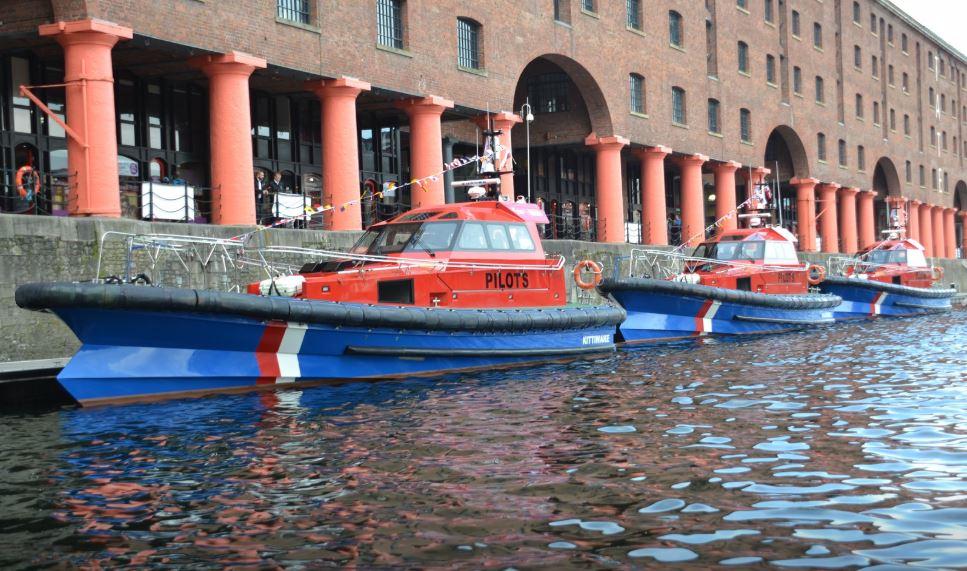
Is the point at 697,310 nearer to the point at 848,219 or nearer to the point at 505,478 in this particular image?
the point at 505,478

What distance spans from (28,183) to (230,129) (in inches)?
155

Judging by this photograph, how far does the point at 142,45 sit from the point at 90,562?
15.9 m

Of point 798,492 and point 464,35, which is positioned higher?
point 464,35

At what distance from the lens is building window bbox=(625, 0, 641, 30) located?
35.0m

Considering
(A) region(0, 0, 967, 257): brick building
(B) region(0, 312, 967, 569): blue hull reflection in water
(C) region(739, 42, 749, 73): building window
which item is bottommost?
(B) region(0, 312, 967, 569): blue hull reflection in water

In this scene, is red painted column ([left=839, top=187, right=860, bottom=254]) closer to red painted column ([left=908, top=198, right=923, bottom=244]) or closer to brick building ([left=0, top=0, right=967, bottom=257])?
brick building ([left=0, top=0, right=967, bottom=257])

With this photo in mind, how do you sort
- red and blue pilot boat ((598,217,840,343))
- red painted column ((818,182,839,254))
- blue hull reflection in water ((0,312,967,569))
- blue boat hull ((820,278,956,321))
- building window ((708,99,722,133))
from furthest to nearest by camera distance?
red painted column ((818,182,839,254)) → building window ((708,99,722,133)) → blue boat hull ((820,278,956,321)) → red and blue pilot boat ((598,217,840,343)) → blue hull reflection in water ((0,312,967,569))

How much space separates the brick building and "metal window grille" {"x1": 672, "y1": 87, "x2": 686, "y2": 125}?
91 millimetres

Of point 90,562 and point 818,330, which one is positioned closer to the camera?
point 90,562

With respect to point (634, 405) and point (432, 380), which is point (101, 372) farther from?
point (634, 405)

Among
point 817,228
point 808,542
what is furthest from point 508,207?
point 817,228

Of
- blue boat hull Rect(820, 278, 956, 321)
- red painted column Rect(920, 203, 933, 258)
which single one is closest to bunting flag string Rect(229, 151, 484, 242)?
blue boat hull Rect(820, 278, 956, 321)

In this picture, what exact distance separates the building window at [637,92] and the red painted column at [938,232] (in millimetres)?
33512

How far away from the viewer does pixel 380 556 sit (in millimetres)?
6039
